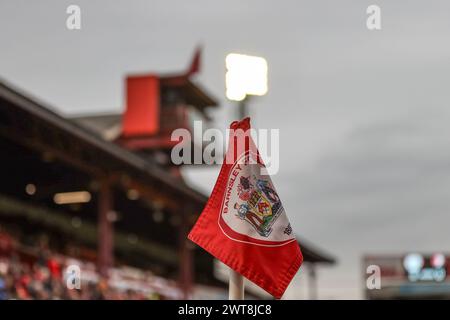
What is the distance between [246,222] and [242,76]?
0.89 m

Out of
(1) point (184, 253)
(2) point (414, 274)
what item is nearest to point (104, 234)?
(1) point (184, 253)

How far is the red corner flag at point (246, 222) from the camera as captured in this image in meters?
4.02

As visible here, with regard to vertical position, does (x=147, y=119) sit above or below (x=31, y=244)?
above

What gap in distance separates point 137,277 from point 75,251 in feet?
11.5

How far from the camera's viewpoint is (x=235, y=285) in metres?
4.11

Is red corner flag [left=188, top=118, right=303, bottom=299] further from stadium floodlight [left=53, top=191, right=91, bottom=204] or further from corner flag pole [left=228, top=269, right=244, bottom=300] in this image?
stadium floodlight [left=53, top=191, right=91, bottom=204]

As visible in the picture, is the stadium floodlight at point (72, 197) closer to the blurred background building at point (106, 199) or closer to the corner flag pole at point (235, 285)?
the blurred background building at point (106, 199)

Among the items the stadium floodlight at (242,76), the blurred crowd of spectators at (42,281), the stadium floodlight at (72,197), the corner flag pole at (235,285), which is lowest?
the blurred crowd of spectators at (42,281)

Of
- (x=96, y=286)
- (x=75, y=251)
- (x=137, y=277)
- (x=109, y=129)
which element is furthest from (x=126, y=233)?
(x=96, y=286)

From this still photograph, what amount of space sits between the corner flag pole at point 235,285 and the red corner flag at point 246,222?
0.10 metres

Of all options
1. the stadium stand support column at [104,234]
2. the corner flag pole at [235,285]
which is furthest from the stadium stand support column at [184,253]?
the corner flag pole at [235,285]

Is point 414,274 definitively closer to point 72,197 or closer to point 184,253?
point 184,253
